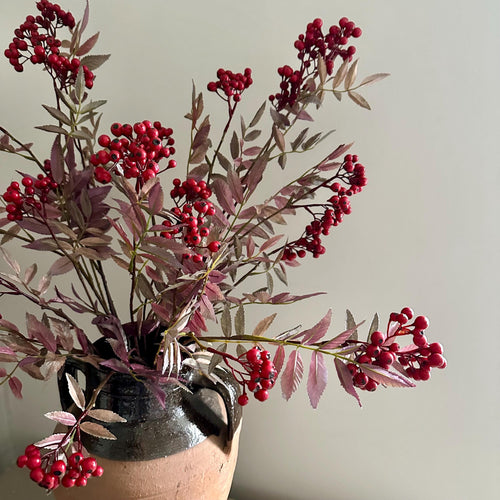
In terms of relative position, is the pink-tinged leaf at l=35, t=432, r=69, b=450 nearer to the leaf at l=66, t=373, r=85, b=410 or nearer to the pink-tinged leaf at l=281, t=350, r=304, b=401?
the leaf at l=66, t=373, r=85, b=410

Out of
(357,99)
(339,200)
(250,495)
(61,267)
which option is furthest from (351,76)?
(250,495)

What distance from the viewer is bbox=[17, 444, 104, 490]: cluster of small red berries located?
418mm

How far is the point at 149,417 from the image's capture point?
1.84ft

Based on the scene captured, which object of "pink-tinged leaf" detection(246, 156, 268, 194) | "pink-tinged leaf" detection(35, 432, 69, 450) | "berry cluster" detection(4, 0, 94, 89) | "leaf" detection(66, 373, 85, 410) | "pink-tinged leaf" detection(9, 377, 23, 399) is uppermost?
"berry cluster" detection(4, 0, 94, 89)

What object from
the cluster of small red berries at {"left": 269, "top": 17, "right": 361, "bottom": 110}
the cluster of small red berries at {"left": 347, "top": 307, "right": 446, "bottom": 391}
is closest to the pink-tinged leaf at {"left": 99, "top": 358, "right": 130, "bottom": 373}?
the cluster of small red berries at {"left": 347, "top": 307, "right": 446, "bottom": 391}

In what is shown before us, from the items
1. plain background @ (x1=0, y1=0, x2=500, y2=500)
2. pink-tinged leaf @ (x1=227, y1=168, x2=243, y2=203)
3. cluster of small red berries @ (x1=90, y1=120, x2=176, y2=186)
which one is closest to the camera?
cluster of small red berries @ (x1=90, y1=120, x2=176, y2=186)

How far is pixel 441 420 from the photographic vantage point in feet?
2.48

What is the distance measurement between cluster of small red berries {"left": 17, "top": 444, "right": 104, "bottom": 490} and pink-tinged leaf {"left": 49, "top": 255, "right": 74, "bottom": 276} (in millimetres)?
156

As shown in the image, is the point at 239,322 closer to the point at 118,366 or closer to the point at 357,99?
the point at 118,366

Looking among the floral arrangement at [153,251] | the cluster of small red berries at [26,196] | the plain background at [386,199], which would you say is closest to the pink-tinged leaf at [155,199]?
the floral arrangement at [153,251]

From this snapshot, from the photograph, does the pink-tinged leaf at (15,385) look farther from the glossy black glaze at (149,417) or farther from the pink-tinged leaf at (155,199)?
the pink-tinged leaf at (155,199)

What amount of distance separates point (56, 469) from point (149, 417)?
0.15 m

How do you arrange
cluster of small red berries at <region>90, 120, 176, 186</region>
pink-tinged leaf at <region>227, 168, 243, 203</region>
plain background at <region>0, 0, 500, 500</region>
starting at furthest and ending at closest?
plain background at <region>0, 0, 500, 500</region> → pink-tinged leaf at <region>227, 168, 243, 203</region> → cluster of small red berries at <region>90, 120, 176, 186</region>

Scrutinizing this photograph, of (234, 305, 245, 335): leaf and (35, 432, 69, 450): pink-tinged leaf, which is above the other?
(234, 305, 245, 335): leaf
